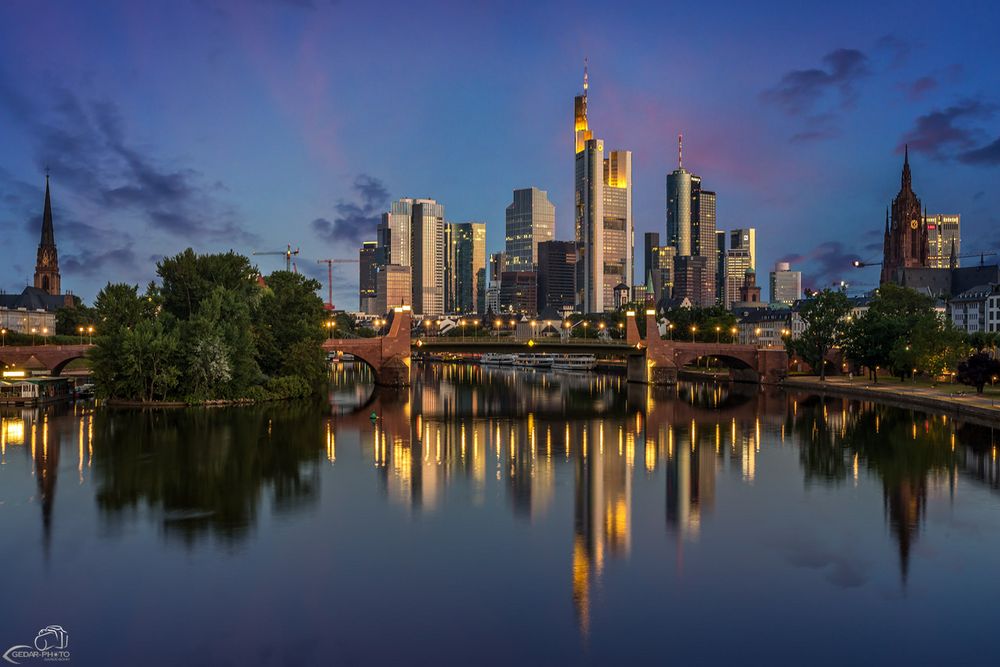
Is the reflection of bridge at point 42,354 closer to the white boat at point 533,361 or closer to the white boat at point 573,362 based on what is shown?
the white boat at point 573,362

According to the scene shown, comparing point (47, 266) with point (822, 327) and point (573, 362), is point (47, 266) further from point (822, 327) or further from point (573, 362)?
point (822, 327)

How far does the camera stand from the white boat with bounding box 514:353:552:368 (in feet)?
572

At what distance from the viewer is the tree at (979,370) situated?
8262cm

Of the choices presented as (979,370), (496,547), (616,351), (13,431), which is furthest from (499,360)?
(496,547)

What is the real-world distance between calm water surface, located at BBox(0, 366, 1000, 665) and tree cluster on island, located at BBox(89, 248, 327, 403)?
13721 mm

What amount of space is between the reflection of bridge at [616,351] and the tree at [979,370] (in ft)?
95.3

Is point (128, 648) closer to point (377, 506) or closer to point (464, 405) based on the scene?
point (377, 506)

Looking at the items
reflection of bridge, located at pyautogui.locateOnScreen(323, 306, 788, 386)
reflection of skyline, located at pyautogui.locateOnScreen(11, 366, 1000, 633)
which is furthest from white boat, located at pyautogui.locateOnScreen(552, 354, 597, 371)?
reflection of skyline, located at pyautogui.locateOnScreen(11, 366, 1000, 633)

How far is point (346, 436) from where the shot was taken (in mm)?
60344

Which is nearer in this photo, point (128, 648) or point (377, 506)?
point (128, 648)

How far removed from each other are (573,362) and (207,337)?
348ft

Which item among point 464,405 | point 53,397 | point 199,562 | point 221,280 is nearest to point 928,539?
point 199,562

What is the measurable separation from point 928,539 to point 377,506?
2328 cm

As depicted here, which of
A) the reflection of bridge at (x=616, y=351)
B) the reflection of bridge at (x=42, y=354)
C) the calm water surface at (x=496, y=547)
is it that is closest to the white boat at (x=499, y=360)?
the reflection of bridge at (x=616, y=351)
